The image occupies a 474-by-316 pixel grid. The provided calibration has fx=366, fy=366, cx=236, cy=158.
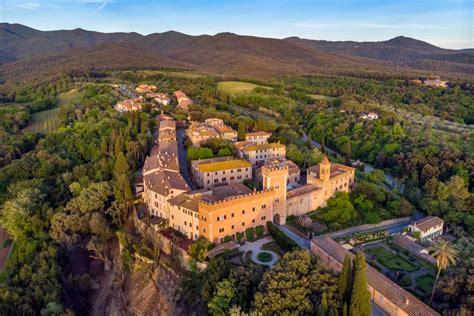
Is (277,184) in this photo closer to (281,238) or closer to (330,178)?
(281,238)

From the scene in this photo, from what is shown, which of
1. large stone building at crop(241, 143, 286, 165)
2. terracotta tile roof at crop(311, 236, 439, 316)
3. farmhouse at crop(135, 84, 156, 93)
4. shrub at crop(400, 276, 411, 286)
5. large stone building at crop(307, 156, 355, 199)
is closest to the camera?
terracotta tile roof at crop(311, 236, 439, 316)

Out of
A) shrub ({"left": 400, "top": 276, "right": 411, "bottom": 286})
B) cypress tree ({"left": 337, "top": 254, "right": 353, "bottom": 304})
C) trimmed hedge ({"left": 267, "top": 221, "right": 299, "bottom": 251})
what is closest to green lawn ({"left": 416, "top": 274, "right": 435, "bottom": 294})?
shrub ({"left": 400, "top": 276, "right": 411, "bottom": 286})

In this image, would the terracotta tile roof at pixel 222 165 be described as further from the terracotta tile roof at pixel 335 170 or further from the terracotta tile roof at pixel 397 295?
the terracotta tile roof at pixel 397 295

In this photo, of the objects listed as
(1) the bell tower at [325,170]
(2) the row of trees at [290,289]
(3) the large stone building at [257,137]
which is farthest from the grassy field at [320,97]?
(2) the row of trees at [290,289]

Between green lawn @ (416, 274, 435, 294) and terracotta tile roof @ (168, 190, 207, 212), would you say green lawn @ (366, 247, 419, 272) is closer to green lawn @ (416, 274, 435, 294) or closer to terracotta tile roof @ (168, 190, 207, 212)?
green lawn @ (416, 274, 435, 294)

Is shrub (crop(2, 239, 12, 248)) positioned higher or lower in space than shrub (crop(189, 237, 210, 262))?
lower

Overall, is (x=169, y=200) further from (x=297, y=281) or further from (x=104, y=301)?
(x=297, y=281)

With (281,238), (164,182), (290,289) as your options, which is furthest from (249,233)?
(290,289)
